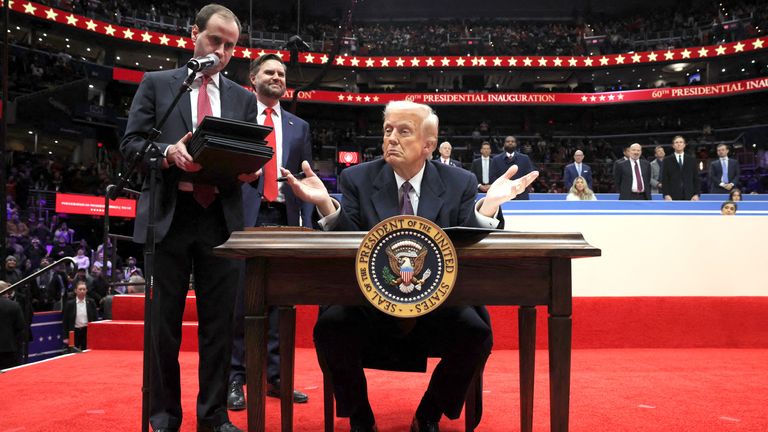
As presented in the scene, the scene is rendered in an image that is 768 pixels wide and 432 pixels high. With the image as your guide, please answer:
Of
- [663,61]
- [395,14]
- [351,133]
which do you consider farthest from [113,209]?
[663,61]

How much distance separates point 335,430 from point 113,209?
15163 mm

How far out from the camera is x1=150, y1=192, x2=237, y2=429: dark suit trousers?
2088 millimetres

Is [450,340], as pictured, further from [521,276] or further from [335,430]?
[335,430]

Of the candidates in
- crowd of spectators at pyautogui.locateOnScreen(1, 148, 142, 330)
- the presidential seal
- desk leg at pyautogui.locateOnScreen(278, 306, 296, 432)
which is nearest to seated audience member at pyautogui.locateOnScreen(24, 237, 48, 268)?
crowd of spectators at pyautogui.locateOnScreen(1, 148, 142, 330)

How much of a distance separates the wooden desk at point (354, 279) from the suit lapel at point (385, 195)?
1.33 feet

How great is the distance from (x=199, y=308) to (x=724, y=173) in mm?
9404

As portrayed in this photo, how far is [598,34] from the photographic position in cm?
2353

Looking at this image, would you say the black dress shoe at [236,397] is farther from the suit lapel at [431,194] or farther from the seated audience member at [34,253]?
the seated audience member at [34,253]

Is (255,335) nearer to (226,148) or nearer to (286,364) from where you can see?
(286,364)

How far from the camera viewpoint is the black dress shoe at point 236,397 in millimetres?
2613

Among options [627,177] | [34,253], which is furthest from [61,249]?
[627,177]

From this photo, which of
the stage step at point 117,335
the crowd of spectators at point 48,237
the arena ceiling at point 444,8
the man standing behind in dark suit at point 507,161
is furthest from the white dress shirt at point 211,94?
the arena ceiling at point 444,8

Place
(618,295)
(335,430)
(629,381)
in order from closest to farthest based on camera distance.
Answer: (335,430), (629,381), (618,295)

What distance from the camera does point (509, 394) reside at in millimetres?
2967
